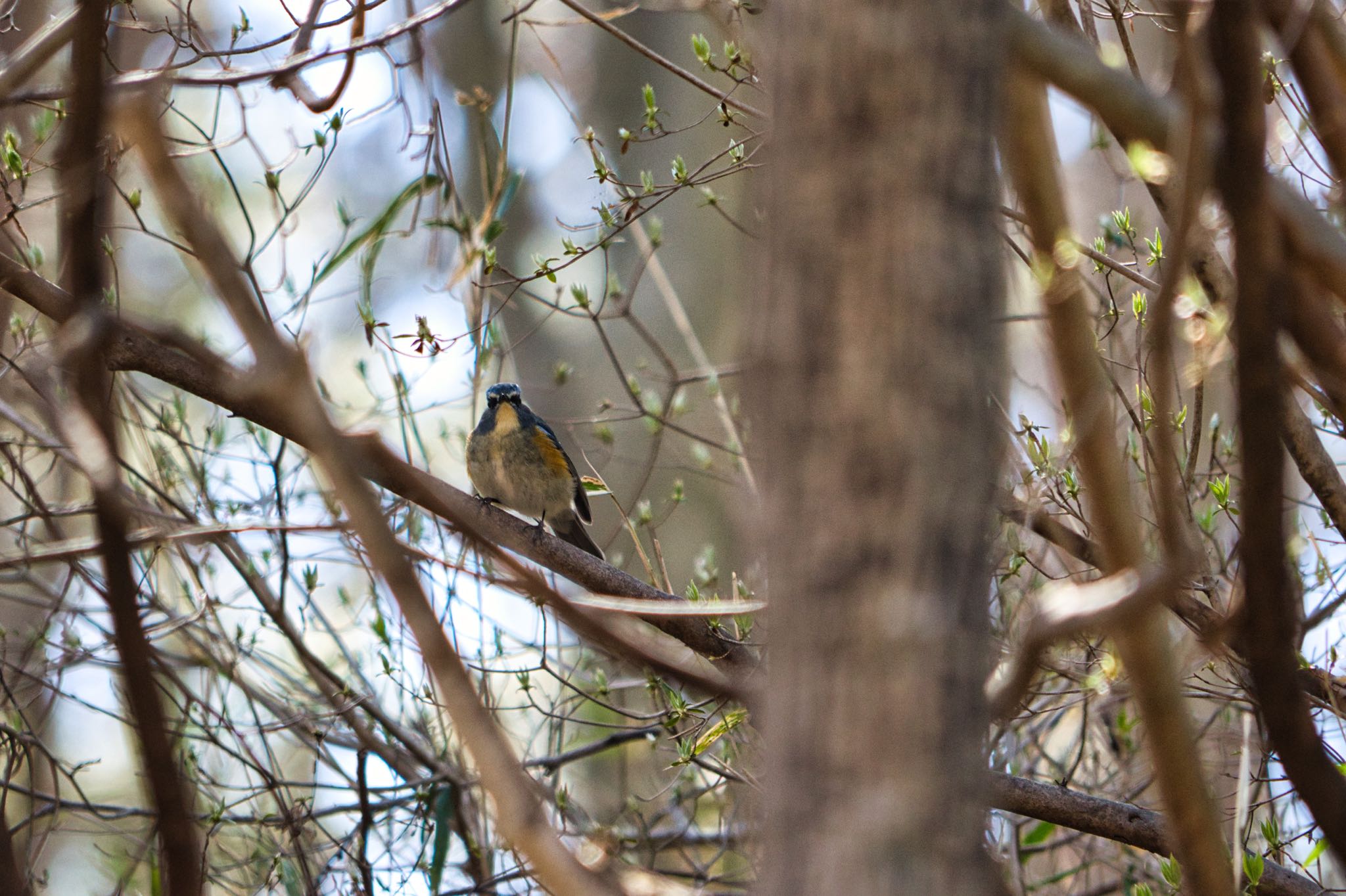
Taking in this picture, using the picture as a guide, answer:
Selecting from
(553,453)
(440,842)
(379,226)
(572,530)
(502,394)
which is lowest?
(440,842)

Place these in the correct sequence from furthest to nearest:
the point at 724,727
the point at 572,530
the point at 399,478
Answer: the point at 572,530, the point at 724,727, the point at 399,478

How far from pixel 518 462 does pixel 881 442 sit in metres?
5.50

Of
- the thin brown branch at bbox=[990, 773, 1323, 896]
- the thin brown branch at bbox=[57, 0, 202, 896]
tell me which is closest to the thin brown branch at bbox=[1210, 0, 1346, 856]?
the thin brown branch at bbox=[57, 0, 202, 896]

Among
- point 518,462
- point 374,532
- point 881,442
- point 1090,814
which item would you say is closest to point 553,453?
point 518,462

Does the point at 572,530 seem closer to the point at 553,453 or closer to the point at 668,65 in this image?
the point at 553,453

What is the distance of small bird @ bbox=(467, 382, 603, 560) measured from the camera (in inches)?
252

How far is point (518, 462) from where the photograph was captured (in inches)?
255

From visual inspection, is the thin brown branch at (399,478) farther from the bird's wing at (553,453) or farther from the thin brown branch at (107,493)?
the bird's wing at (553,453)

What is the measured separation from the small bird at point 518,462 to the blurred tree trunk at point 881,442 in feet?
17.2

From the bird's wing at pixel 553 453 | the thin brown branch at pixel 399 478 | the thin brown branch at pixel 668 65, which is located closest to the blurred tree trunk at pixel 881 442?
the thin brown branch at pixel 399 478

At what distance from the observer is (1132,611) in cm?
106

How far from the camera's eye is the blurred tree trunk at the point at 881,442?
3.37 ft

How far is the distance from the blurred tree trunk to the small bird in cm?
523

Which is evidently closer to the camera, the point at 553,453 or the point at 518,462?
the point at 518,462
